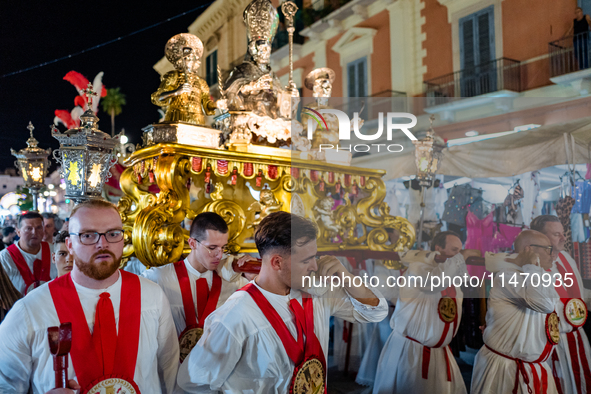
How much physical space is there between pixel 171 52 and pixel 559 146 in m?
2.92

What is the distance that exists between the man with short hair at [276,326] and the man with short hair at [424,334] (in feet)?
3.90

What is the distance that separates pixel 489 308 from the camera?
2807 mm

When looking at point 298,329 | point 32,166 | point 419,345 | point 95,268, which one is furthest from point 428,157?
point 32,166

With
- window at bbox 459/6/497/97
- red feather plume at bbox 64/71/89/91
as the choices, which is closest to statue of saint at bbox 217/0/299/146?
red feather plume at bbox 64/71/89/91

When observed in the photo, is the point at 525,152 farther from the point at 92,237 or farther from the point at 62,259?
the point at 62,259

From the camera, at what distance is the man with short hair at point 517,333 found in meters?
2.54

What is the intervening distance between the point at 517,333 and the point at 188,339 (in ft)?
6.10

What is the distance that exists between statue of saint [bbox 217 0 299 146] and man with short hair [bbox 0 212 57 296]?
2011 millimetres

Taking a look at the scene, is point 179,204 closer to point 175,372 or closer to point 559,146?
point 175,372

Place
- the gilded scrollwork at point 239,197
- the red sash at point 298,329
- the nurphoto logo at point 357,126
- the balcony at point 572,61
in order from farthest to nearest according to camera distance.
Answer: the balcony at point 572,61 → the gilded scrollwork at point 239,197 → the nurphoto logo at point 357,126 → the red sash at point 298,329

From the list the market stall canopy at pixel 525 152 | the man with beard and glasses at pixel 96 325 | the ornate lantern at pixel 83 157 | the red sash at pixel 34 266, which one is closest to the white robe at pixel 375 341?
the market stall canopy at pixel 525 152

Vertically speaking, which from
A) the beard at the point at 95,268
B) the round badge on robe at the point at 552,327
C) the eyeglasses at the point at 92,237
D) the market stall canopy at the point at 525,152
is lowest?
the round badge on robe at the point at 552,327

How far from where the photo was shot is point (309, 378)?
1.84 m

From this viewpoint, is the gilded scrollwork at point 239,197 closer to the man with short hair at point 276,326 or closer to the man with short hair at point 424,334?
the man with short hair at point 424,334
